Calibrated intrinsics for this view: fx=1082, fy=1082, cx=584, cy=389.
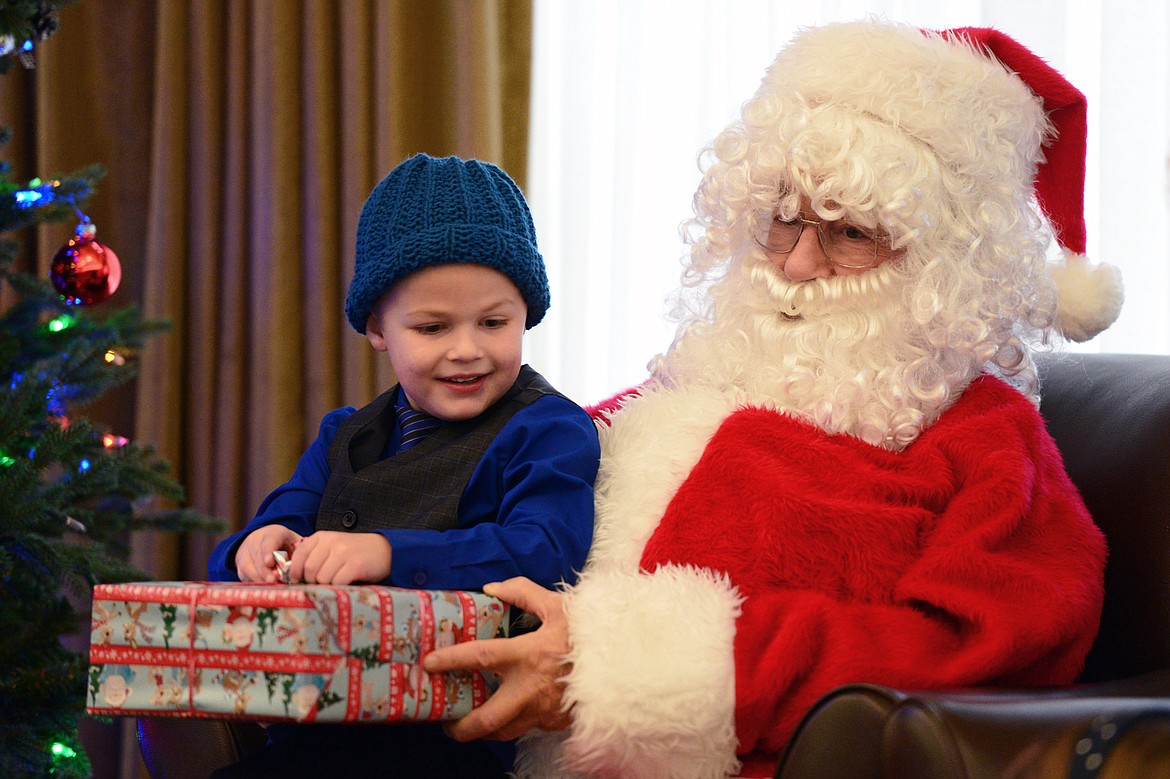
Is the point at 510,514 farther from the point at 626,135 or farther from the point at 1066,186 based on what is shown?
the point at 626,135

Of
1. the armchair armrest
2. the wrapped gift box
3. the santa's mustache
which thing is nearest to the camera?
the armchair armrest

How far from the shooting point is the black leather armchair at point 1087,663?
899 millimetres

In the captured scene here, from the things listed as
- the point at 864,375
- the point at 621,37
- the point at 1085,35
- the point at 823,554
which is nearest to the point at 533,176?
the point at 621,37

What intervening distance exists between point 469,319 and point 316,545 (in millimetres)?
418

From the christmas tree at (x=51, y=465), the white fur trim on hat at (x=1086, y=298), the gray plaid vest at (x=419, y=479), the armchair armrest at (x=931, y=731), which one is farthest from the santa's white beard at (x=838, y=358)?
the christmas tree at (x=51, y=465)

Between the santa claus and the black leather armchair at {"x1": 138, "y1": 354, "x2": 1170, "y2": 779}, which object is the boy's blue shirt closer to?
the santa claus

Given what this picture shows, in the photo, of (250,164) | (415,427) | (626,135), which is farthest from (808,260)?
(250,164)

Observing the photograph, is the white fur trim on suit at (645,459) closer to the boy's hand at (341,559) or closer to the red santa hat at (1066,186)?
the boy's hand at (341,559)

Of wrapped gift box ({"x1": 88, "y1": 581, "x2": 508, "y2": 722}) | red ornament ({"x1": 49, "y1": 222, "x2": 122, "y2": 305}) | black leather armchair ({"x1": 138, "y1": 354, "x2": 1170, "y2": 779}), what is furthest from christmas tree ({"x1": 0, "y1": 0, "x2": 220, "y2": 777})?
wrapped gift box ({"x1": 88, "y1": 581, "x2": 508, "y2": 722})

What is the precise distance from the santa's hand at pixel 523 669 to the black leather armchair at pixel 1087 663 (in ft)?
Answer: 1.18

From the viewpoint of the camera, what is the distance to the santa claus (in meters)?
1.26

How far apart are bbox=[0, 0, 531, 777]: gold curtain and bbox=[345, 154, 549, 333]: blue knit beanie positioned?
1.41 m

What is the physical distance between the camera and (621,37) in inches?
119

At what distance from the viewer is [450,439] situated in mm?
1599
